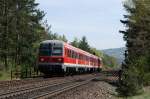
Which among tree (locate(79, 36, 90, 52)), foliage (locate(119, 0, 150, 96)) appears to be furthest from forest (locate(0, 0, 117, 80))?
tree (locate(79, 36, 90, 52))

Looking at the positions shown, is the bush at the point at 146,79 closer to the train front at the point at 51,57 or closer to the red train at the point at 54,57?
the red train at the point at 54,57

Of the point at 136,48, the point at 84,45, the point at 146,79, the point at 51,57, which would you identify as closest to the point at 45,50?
the point at 51,57

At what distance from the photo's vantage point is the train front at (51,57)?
4543cm

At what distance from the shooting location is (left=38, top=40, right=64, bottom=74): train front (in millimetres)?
45428

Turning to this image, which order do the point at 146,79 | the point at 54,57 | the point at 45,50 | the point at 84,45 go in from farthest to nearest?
the point at 84,45, the point at 45,50, the point at 54,57, the point at 146,79

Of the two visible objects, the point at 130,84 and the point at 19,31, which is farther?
the point at 19,31

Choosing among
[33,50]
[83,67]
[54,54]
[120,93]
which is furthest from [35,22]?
[120,93]

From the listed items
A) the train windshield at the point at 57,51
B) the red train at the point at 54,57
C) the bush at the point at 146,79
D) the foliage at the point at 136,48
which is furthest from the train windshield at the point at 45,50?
the bush at the point at 146,79

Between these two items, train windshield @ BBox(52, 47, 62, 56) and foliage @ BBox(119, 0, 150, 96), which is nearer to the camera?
foliage @ BBox(119, 0, 150, 96)

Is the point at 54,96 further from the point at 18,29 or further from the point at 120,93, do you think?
the point at 18,29

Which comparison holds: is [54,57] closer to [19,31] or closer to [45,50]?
[45,50]

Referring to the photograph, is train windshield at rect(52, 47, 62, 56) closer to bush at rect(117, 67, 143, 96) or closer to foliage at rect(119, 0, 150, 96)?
foliage at rect(119, 0, 150, 96)

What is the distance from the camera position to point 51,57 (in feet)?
150

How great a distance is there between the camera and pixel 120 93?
28703mm
